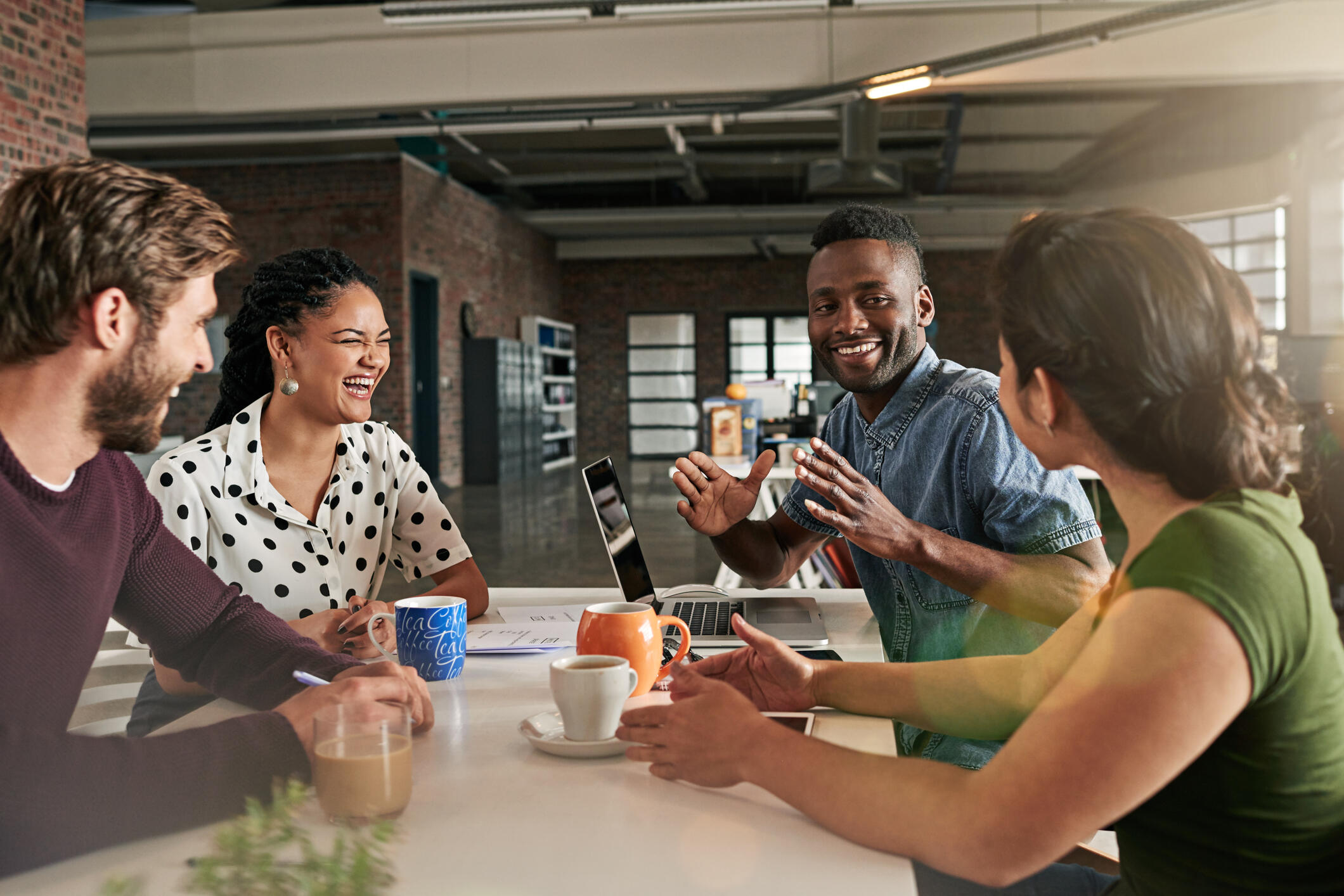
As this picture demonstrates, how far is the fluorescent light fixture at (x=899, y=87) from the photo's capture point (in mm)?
6531

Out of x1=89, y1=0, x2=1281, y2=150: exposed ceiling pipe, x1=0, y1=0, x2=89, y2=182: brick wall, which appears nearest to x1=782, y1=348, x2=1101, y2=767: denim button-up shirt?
x1=89, y1=0, x2=1281, y2=150: exposed ceiling pipe

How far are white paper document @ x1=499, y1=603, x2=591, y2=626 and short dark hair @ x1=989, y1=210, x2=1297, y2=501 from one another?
1062 millimetres

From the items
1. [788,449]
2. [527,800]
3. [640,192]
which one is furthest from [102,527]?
[640,192]

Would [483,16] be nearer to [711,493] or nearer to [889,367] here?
[889,367]

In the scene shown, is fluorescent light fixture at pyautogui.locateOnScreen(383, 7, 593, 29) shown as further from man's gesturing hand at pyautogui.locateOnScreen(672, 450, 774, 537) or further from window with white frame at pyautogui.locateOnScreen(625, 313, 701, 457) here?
window with white frame at pyautogui.locateOnScreen(625, 313, 701, 457)

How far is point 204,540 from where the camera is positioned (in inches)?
68.5

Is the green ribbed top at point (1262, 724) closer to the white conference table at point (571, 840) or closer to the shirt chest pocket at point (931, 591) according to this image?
the white conference table at point (571, 840)

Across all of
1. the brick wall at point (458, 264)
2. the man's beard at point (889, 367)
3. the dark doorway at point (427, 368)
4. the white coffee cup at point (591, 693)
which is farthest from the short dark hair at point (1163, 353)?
the dark doorway at point (427, 368)

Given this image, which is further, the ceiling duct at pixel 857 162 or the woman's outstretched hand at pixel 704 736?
the ceiling duct at pixel 857 162

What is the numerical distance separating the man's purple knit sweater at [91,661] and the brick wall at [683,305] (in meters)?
14.7

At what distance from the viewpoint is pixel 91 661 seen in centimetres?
108

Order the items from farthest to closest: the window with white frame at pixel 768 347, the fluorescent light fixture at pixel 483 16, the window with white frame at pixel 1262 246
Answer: the window with white frame at pixel 768 347 < the window with white frame at pixel 1262 246 < the fluorescent light fixture at pixel 483 16

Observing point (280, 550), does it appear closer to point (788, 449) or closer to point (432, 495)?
point (432, 495)

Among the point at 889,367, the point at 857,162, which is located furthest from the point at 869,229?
the point at 857,162
